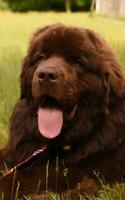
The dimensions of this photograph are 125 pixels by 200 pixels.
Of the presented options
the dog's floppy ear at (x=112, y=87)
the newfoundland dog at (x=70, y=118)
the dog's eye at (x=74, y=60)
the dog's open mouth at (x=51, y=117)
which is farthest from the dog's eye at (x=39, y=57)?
the dog's floppy ear at (x=112, y=87)

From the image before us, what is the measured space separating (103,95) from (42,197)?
910 millimetres

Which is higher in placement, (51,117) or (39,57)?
(39,57)

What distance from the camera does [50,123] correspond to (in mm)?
4484

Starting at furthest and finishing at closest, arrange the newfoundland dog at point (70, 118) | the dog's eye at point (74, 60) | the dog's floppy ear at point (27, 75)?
the dog's floppy ear at point (27, 75) → the dog's eye at point (74, 60) → the newfoundland dog at point (70, 118)

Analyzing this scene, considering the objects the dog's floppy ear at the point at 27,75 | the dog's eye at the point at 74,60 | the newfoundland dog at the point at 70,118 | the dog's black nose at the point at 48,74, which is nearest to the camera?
the dog's black nose at the point at 48,74

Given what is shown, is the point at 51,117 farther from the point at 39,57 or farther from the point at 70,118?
the point at 39,57

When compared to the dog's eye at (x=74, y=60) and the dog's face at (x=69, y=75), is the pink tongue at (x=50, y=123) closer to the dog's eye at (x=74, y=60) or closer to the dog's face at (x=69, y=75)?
the dog's face at (x=69, y=75)

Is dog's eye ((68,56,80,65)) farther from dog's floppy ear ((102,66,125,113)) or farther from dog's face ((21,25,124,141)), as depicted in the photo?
dog's floppy ear ((102,66,125,113))

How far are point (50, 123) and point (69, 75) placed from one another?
39 cm

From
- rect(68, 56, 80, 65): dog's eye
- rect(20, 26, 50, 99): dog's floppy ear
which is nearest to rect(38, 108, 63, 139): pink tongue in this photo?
rect(20, 26, 50, 99): dog's floppy ear

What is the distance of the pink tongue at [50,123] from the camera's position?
4473mm

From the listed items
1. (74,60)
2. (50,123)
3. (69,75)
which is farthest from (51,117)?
(74,60)

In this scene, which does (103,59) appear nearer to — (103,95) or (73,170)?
(103,95)

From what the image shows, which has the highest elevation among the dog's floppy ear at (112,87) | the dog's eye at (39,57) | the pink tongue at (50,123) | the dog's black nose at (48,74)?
the dog's eye at (39,57)
